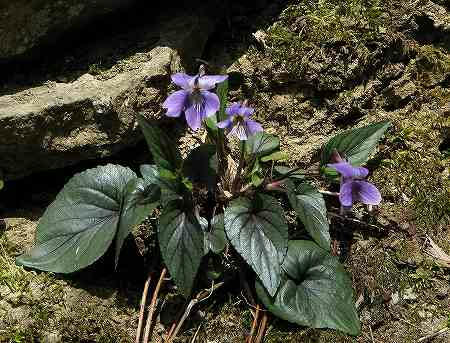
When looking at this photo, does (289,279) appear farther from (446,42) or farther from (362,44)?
(446,42)

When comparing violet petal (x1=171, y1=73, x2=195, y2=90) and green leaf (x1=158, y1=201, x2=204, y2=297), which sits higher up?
violet petal (x1=171, y1=73, x2=195, y2=90)

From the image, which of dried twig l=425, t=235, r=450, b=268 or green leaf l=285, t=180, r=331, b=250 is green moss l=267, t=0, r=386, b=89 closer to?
green leaf l=285, t=180, r=331, b=250

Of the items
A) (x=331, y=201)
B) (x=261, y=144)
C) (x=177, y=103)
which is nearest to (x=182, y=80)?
(x=177, y=103)

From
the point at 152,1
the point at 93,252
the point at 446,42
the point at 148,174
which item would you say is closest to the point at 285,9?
the point at 152,1

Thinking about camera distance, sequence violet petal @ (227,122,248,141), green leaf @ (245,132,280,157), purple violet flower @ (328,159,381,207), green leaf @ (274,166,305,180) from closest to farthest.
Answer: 1. purple violet flower @ (328,159,381,207)
2. violet petal @ (227,122,248,141)
3. green leaf @ (274,166,305,180)
4. green leaf @ (245,132,280,157)

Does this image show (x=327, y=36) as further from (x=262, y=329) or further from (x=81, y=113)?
(x=262, y=329)

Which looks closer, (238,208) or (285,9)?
(238,208)

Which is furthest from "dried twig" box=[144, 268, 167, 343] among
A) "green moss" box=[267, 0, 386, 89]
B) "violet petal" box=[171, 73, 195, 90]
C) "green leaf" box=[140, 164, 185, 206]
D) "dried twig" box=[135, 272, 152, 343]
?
"green moss" box=[267, 0, 386, 89]
